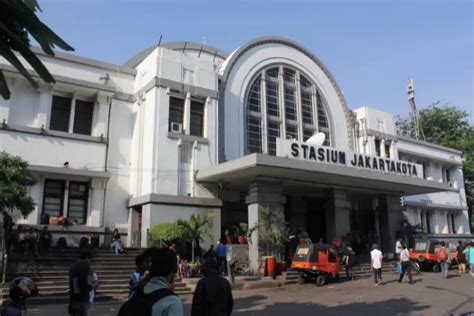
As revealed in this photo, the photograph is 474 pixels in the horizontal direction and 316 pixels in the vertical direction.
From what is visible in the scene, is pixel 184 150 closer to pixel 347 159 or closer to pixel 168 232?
pixel 168 232

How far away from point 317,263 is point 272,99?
1134 centimetres

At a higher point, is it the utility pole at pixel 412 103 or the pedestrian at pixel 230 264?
the utility pole at pixel 412 103

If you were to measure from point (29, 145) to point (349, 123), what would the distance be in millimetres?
18878

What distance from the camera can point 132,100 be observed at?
22.5m

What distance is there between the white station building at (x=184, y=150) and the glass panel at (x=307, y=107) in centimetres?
50

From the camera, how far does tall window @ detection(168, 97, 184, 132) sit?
21078 mm

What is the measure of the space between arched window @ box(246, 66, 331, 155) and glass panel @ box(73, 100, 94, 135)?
8189 mm

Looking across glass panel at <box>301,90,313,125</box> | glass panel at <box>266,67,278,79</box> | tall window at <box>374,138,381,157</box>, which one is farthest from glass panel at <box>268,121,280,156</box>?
tall window at <box>374,138,381,157</box>

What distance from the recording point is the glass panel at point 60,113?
67.7ft

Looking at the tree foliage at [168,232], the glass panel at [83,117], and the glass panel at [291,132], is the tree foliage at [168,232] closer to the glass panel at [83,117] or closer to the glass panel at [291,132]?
the glass panel at [83,117]

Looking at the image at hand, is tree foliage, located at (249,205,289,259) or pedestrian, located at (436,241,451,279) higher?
tree foliage, located at (249,205,289,259)

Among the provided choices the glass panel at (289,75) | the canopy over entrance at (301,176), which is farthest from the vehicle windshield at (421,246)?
the glass panel at (289,75)

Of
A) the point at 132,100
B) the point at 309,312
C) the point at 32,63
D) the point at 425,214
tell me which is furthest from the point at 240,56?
the point at 32,63

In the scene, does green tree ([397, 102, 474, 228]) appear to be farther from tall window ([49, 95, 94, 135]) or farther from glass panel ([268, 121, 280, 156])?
tall window ([49, 95, 94, 135])
